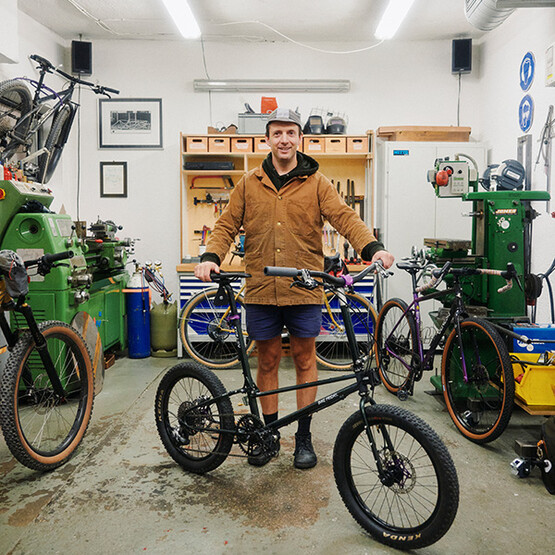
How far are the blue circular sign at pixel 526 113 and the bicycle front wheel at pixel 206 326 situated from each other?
2751mm

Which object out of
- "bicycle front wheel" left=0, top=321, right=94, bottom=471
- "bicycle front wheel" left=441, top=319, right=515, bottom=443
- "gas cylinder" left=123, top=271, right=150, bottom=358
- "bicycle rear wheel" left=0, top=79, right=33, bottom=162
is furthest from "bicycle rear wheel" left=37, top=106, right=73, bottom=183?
"bicycle front wheel" left=441, top=319, right=515, bottom=443

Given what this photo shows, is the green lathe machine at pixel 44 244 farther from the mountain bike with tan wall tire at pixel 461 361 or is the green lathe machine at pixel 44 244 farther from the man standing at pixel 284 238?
the mountain bike with tan wall tire at pixel 461 361

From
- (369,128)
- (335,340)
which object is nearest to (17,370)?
(335,340)

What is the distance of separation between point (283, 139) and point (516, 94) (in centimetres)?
301

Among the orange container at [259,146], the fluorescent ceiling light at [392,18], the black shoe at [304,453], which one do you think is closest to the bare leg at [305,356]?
the black shoe at [304,453]

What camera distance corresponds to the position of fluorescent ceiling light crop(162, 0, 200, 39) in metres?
4.00

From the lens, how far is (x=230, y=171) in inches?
188

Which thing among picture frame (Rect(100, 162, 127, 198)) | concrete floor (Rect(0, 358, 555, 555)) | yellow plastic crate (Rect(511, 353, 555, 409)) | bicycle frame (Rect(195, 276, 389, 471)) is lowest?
concrete floor (Rect(0, 358, 555, 555))

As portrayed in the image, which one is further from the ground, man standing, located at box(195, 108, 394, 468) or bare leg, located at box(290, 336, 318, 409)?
man standing, located at box(195, 108, 394, 468)

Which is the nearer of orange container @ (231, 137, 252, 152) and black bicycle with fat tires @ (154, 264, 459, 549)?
black bicycle with fat tires @ (154, 264, 459, 549)

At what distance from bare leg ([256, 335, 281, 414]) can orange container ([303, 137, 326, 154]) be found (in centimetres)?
276

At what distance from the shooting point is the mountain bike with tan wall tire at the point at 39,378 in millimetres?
2188

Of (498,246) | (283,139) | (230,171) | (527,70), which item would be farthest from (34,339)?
(527,70)

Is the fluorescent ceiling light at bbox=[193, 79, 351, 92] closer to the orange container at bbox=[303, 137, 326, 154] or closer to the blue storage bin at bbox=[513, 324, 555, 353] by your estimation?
the orange container at bbox=[303, 137, 326, 154]
